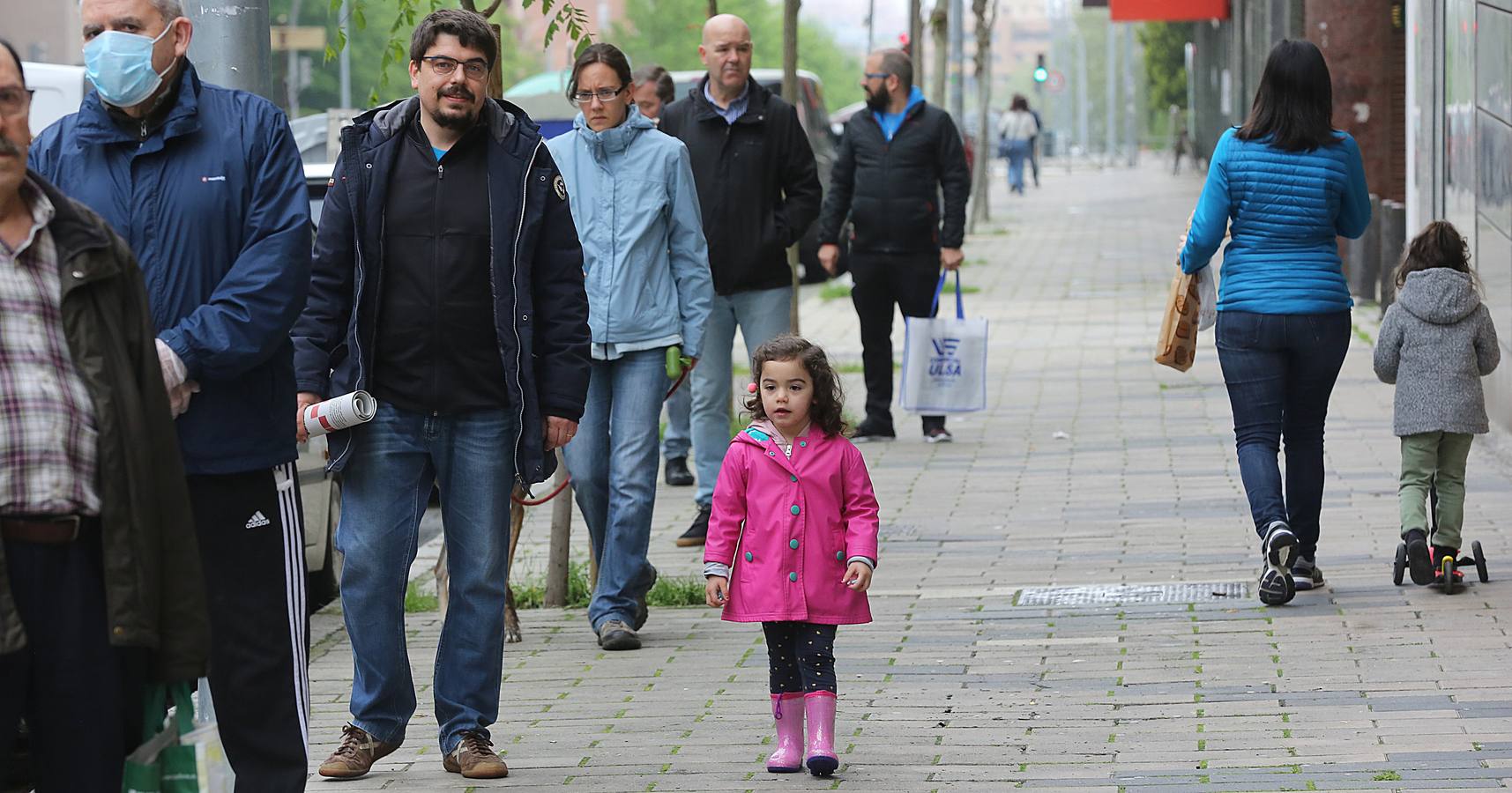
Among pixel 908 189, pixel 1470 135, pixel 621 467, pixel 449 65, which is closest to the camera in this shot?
pixel 449 65

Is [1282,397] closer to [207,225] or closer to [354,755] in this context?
[354,755]

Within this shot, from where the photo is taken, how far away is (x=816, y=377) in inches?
210

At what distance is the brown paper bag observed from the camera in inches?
293

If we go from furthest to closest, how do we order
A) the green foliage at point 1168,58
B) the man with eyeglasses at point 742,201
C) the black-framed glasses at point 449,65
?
the green foliage at point 1168,58, the man with eyeglasses at point 742,201, the black-framed glasses at point 449,65

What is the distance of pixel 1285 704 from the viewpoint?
5914 millimetres

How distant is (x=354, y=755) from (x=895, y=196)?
6686mm

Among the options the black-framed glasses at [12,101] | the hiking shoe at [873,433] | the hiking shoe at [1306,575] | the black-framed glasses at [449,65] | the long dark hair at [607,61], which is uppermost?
the long dark hair at [607,61]

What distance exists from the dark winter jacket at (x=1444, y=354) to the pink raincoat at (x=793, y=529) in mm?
2723

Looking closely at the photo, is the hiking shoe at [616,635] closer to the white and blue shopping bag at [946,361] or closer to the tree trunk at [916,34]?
the white and blue shopping bag at [946,361]

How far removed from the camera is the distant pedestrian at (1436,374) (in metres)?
7.27

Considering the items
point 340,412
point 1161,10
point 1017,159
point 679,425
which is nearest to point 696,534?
point 679,425

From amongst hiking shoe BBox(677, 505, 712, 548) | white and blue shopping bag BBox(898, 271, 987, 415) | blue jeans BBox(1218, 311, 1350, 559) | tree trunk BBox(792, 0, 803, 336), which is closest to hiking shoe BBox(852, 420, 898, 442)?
white and blue shopping bag BBox(898, 271, 987, 415)

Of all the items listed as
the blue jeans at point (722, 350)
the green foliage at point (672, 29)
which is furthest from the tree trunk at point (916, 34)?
the green foliage at point (672, 29)

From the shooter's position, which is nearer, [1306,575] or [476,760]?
[476,760]
